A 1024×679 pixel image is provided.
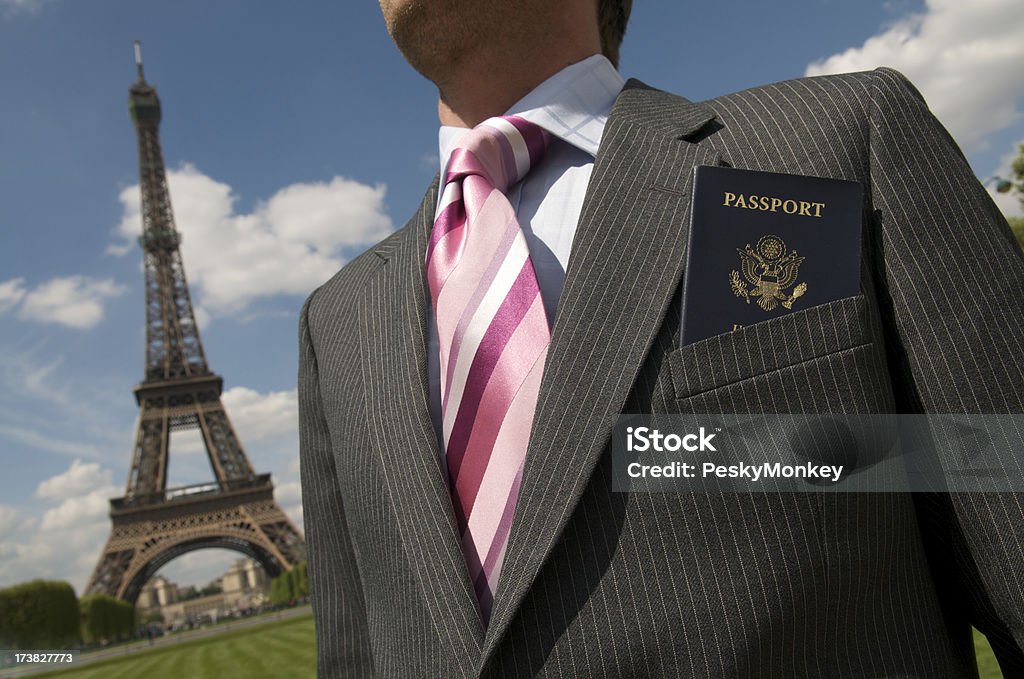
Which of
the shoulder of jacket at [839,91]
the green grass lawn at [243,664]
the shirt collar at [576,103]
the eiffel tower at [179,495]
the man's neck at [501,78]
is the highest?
the eiffel tower at [179,495]

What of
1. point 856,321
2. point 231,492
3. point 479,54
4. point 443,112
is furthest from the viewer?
point 231,492

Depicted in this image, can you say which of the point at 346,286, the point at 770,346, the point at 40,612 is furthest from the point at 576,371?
the point at 40,612

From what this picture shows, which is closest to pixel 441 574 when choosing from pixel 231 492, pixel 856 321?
pixel 856 321

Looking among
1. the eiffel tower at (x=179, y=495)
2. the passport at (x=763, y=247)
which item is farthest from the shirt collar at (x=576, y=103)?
Answer: the eiffel tower at (x=179, y=495)

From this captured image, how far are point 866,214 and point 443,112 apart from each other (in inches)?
40.2

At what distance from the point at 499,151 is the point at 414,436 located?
592 mm

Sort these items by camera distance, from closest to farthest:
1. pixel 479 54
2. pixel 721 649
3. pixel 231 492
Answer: pixel 721 649 → pixel 479 54 → pixel 231 492

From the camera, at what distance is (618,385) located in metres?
1.32

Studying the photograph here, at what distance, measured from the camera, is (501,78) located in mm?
1845

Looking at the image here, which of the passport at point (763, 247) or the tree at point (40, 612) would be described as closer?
the passport at point (763, 247)

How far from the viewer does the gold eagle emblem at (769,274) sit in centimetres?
137

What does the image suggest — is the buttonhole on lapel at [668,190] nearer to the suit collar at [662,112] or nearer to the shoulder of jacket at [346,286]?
the suit collar at [662,112]

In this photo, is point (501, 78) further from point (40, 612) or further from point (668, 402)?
point (40, 612)

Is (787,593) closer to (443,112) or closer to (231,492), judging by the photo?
(443,112)
